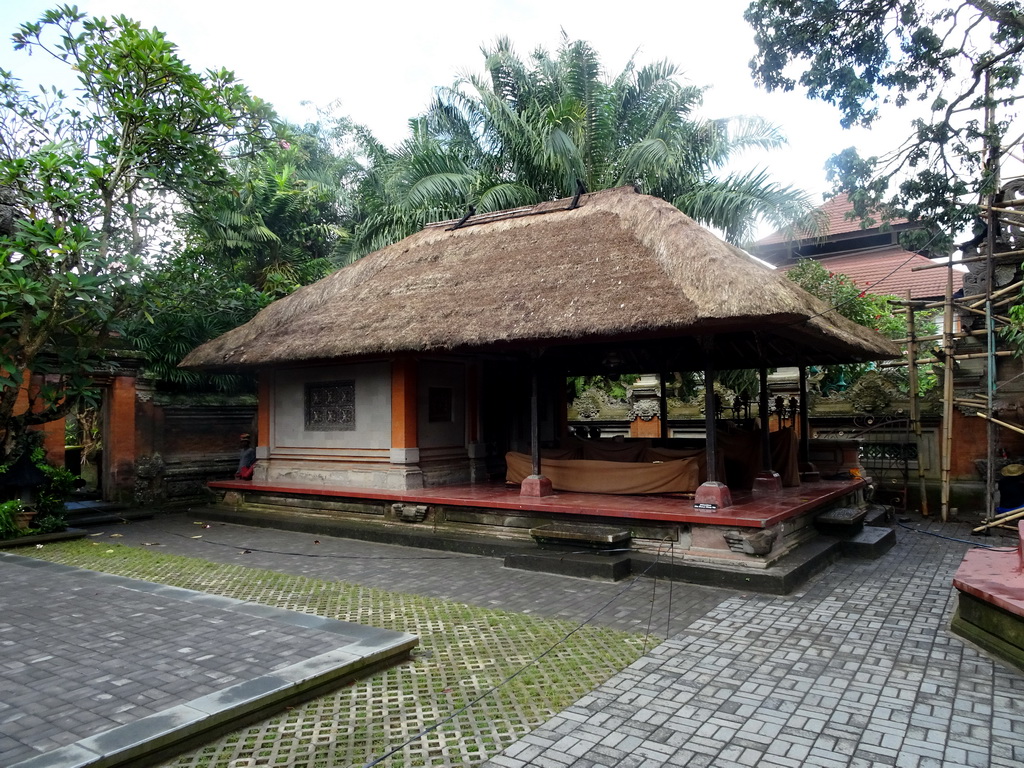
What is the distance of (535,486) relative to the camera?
941 centimetres

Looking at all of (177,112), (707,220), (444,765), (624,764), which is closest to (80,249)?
(177,112)

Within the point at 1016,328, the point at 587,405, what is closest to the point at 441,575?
the point at 1016,328

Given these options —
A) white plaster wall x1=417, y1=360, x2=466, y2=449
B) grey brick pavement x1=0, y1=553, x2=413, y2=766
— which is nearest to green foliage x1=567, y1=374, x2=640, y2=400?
white plaster wall x1=417, y1=360, x2=466, y2=449

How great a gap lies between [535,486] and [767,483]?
334 cm

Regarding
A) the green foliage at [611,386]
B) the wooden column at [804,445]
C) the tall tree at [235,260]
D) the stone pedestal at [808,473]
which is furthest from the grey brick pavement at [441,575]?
the green foliage at [611,386]

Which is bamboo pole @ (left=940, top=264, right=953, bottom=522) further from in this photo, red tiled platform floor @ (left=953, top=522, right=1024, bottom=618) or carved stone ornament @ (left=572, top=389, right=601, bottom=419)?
carved stone ornament @ (left=572, top=389, right=601, bottom=419)

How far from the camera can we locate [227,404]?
1452cm

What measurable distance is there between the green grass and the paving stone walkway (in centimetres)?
14

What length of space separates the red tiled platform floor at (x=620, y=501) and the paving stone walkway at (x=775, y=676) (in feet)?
2.67

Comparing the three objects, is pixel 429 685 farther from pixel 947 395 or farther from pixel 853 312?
pixel 853 312

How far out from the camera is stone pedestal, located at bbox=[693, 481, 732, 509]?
8.03 metres

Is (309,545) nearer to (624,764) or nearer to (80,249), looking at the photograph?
(80,249)

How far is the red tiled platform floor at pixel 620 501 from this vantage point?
776 centimetres

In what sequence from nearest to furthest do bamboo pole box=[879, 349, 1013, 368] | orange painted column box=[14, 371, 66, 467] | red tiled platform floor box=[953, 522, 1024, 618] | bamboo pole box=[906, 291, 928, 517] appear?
red tiled platform floor box=[953, 522, 1024, 618], bamboo pole box=[879, 349, 1013, 368], bamboo pole box=[906, 291, 928, 517], orange painted column box=[14, 371, 66, 467]
